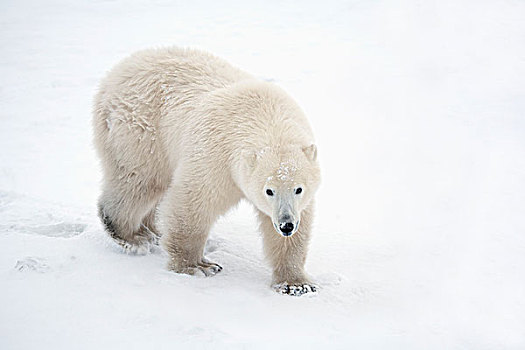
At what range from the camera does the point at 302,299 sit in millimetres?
4203

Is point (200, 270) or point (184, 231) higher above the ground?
point (184, 231)

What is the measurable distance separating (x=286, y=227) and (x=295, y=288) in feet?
2.55

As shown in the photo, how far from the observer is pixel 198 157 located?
4410 mm

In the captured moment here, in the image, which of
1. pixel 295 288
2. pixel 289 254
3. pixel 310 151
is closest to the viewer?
pixel 310 151

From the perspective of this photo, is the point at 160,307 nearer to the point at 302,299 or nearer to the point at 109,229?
the point at 302,299

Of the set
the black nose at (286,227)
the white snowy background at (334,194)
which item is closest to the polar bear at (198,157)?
the black nose at (286,227)

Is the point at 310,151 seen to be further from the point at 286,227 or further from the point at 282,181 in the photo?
the point at 286,227

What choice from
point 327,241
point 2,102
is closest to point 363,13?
point 2,102

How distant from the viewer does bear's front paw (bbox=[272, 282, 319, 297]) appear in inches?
169

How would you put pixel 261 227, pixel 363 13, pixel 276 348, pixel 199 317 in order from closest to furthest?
pixel 276 348 < pixel 199 317 < pixel 261 227 < pixel 363 13

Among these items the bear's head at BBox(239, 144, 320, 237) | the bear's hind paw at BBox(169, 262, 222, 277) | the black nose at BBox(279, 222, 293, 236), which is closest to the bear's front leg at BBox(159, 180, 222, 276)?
the bear's hind paw at BBox(169, 262, 222, 277)

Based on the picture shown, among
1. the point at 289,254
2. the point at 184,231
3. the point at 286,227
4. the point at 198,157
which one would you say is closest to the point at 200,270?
the point at 184,231

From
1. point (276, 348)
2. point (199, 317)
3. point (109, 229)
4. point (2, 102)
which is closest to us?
point (276, 348)

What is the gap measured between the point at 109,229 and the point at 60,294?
1.44 m
